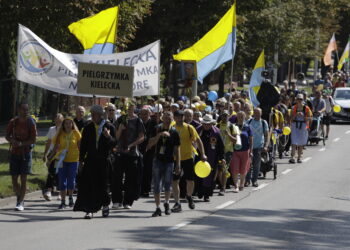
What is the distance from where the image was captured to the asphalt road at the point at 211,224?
1220 cm

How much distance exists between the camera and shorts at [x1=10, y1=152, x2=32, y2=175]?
50.3ft

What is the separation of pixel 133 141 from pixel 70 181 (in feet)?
4.24

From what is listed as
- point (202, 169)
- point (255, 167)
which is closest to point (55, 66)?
point (202, 169)

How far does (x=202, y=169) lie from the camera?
16.1m

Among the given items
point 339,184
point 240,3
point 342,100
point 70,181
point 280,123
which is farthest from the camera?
point 342,100

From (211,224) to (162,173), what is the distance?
1472 millimetres

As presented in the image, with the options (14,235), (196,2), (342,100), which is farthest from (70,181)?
(342,100)

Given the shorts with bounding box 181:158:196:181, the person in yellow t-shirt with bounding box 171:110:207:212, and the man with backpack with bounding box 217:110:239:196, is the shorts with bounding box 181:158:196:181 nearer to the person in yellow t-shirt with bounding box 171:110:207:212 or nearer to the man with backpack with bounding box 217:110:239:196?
the person in yellow t-shirt with bounding box 171:110:207:212

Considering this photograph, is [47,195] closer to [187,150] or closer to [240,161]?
[187,150]

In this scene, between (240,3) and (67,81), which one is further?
(240,3)

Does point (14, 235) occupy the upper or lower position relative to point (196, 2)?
lower

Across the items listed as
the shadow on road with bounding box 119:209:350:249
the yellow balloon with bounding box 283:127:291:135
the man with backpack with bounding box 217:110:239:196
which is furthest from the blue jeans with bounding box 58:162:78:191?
the yellow balloon with bounding box 283:127:291:135

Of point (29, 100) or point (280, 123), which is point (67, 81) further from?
point (29, 100)

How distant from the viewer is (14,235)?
12570 mm
